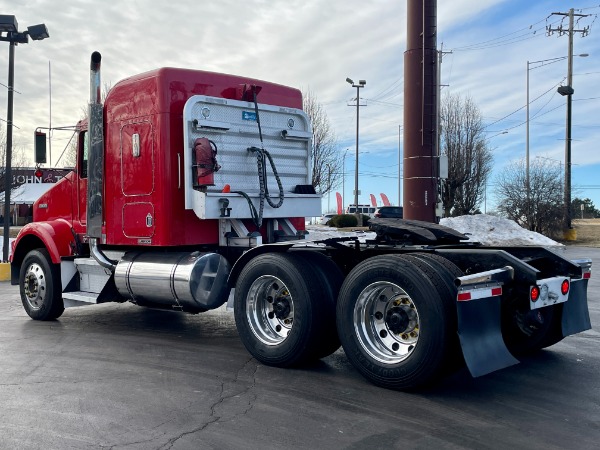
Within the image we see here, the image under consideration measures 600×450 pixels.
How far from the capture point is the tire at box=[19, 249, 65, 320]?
879 cm

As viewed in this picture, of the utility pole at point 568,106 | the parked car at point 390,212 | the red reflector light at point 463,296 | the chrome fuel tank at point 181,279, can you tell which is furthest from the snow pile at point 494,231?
the red reflector light at point 463,296

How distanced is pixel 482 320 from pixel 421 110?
12.6 metres

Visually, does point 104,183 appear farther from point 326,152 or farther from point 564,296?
point 326,152

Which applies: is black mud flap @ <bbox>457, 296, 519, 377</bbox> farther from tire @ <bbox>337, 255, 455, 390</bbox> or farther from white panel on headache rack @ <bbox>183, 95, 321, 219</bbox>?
white panel on headache rack @ <bbox>183, 95, 321, 219</bbox>

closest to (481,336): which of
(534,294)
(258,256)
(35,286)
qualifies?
(534,294)

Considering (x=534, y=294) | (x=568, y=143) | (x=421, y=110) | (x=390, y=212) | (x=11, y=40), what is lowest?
(x=534, y=294)

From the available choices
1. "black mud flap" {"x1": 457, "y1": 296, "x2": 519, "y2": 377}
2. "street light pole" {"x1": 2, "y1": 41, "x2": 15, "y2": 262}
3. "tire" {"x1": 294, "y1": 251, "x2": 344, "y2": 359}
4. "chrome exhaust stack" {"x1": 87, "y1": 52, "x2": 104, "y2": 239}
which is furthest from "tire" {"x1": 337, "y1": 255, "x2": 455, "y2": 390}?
"street light pole" {"x1": 2, "y1": 41, "x2": 15, "y2": 262}

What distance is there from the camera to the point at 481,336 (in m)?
5.00

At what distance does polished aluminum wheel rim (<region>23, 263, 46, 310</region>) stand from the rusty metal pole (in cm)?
1089

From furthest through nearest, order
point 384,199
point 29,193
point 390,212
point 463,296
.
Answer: point 384,199 → point 390,212 → point 29,193 → point 463,296

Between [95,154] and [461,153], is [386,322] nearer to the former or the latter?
[95,154]

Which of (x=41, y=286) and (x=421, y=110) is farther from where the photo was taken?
(x=421, y=110)

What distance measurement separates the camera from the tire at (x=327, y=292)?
19.3 ft

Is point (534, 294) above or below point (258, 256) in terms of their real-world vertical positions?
below
